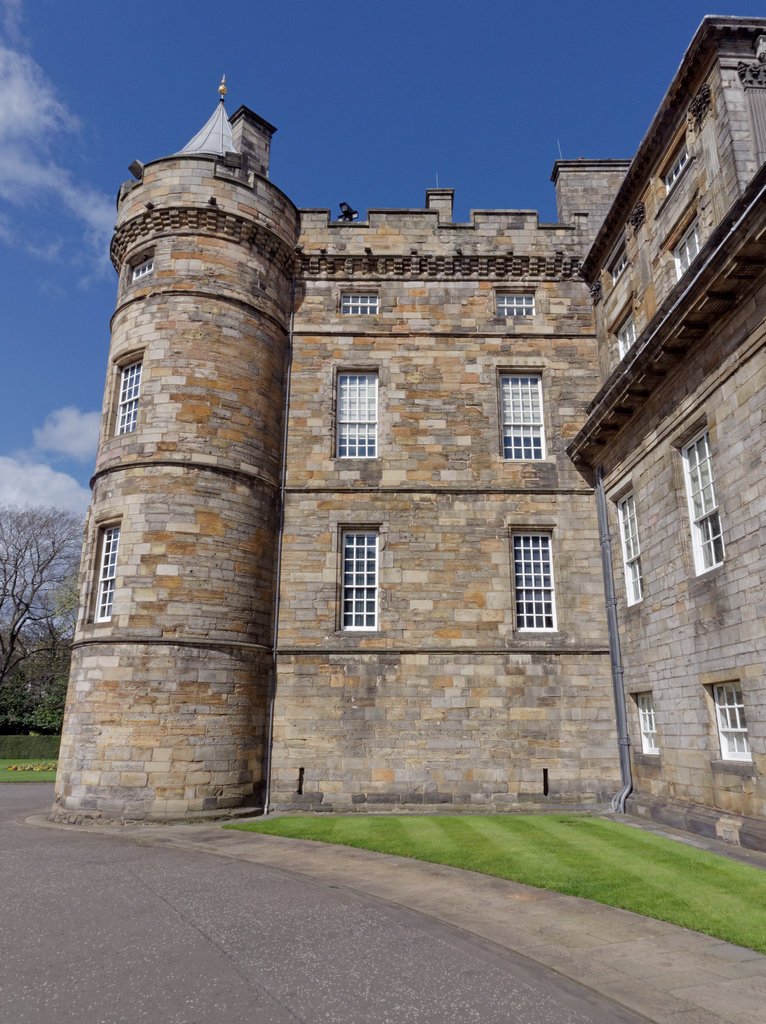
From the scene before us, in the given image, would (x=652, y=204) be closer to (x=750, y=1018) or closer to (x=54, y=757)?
(x=750, y=1018)

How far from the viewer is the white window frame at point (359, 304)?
59.3 ft

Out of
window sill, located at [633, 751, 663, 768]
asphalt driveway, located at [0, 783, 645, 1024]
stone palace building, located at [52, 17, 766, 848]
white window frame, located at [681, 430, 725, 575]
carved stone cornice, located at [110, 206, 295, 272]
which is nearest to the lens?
asphalt driveway, located at [0, 783, 645, 1024]

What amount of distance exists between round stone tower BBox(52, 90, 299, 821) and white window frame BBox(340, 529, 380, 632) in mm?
1749

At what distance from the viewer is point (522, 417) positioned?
680 inches

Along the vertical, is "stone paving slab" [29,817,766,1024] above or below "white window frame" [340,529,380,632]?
below

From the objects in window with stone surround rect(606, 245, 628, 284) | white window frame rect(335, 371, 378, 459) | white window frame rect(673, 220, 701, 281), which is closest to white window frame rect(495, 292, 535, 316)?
window with stone surround rect(606, 245, 628, 284)

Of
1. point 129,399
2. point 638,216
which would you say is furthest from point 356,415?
point 638,216

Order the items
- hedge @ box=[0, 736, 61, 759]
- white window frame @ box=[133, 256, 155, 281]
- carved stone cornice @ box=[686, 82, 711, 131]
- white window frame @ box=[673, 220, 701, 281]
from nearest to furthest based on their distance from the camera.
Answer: carved stone cornice @ box=[686, 82, 711, 131]
white window frame @ box=[673, 220, 701, 281]
white window frame @ box=[133, 256, 155, 281]
hedge @ box=[0, 736, 61, 759]

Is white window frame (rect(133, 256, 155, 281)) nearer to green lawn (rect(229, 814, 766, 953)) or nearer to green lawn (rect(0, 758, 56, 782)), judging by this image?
green lawn (rect(229, 814, 766, 953))

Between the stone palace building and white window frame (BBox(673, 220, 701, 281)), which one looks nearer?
the stone palace building

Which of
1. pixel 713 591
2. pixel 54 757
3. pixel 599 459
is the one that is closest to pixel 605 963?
pixel 713 591

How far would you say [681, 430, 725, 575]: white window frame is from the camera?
37.2 feet

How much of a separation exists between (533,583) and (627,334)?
635 centimetres

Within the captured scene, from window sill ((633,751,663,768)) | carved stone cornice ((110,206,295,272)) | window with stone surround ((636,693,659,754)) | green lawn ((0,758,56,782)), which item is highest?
carved stone cornice ((110,206,295,272))
